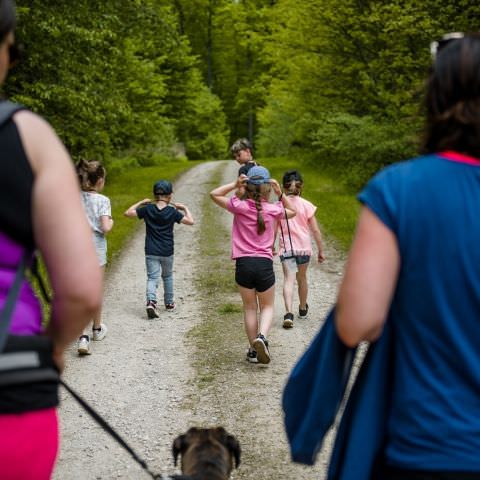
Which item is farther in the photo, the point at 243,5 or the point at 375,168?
the point at 243,5

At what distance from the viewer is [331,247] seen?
550 inches

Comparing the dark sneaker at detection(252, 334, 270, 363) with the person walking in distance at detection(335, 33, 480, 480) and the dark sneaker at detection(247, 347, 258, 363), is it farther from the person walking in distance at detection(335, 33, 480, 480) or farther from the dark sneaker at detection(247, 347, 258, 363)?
the person walking in distance at detection(335, 33, 480, 480)

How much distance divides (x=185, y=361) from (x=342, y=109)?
20262mm

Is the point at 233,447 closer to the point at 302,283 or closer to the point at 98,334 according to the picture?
the point at 98,334

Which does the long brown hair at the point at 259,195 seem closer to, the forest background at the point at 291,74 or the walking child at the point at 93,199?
the walking child at the point at 93,199

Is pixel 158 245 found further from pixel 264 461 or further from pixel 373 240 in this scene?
pixel 373 240

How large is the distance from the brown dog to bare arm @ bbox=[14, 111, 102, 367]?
210 cm

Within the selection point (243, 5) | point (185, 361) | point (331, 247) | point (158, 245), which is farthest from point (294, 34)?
point (243, 5)

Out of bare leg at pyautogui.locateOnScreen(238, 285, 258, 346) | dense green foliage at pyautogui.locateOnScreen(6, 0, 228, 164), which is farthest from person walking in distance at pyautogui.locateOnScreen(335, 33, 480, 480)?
dense green foliage at pyautogui.locateOnScreen(6, 0, 228, 164)

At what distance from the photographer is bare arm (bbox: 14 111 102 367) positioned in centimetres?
165

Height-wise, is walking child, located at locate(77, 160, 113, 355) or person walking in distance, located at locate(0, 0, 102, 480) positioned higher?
person walking in distance, located at locate(0, 0, 102, 480)

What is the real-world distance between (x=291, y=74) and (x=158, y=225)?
21717 mm

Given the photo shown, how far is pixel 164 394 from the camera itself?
21.7 ft

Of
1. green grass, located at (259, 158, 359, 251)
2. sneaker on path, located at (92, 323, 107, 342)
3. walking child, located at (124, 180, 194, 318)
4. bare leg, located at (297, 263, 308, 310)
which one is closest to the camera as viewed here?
sneaker on path, located at (92, 323, 107, 342)
